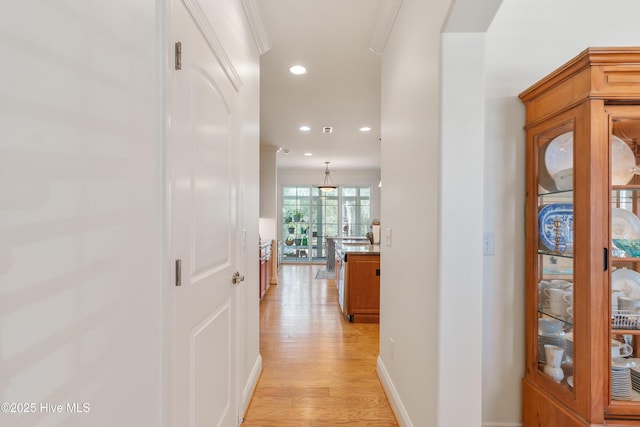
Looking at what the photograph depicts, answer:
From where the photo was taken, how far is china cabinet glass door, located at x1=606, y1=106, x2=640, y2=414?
154cm

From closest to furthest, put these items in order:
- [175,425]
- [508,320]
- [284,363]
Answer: [175,425] < [508,320] < [284,363]

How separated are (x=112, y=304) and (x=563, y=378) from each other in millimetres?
2022

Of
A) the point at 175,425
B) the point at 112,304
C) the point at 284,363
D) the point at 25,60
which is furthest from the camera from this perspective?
the point at 284,363

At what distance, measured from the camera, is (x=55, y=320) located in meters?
0.61

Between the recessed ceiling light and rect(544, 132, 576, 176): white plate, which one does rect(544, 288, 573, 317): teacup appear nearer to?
rect(544, 132, 576, 176): white plate

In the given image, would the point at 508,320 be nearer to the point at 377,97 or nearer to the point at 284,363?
the point at 284,363

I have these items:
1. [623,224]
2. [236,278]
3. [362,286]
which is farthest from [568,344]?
[362,286]

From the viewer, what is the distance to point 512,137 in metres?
1.95

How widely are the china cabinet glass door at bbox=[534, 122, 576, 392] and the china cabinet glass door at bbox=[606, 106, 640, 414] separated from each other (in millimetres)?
162

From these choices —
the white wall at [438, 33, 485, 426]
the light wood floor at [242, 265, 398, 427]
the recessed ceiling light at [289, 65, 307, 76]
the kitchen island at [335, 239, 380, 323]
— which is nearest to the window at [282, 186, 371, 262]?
the light wood floor at [242, 265, 398, 427]

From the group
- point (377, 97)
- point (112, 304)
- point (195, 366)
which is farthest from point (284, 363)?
point (377, 97)

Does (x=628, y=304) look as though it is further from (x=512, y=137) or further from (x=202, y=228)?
(x=202, y=228)

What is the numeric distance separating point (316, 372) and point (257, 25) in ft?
9.08

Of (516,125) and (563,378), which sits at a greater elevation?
(516,125)
